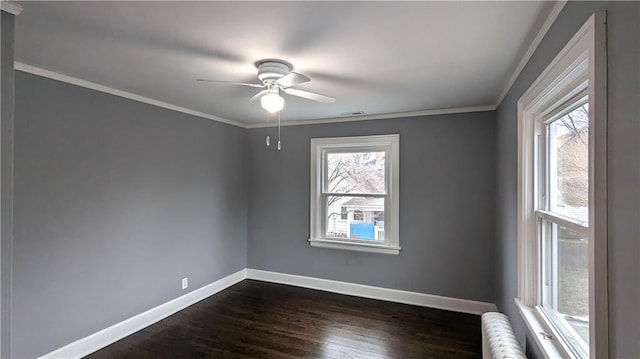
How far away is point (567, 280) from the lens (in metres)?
1.68

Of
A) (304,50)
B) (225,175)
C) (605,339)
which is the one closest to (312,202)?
(225,175)

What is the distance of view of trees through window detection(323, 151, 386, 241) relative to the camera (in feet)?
13.7

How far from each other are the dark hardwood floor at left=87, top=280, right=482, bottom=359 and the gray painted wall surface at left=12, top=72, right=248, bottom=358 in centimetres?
43

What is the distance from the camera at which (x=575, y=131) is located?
1.57 m

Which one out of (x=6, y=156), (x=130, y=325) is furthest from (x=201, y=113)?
(x=6, y=156)

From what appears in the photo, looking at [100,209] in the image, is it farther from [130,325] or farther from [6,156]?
[6,156]

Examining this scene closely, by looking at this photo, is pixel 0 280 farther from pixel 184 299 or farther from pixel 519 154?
pixel 519 154

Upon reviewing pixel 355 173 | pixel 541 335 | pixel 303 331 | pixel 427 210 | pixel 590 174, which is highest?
pixel 355 173

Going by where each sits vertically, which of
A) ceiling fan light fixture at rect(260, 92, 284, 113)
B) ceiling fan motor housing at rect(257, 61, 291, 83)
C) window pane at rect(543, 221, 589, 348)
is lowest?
window pane at rect(543, 221, 589, 348)

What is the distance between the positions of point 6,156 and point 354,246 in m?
3.46

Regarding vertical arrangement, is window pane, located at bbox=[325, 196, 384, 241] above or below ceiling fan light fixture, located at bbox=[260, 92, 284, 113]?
below

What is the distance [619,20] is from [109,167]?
3.49 meters

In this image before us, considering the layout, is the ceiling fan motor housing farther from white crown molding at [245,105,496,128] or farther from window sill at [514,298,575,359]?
window sill at [514,298,575,359]


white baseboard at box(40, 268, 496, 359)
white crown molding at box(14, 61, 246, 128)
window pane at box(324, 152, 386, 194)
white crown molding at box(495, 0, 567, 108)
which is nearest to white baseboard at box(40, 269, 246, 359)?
white baseboard at box(40, 268, 496, 359)
